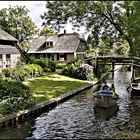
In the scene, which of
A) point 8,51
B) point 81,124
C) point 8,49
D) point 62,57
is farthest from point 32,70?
point 62,57

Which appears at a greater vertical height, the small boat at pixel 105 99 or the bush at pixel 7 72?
the bush at pixel 7 72

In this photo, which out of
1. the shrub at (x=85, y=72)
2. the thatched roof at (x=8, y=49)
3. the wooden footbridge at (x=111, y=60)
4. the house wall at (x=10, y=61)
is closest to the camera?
the thatched roof at (x=8, y=49)

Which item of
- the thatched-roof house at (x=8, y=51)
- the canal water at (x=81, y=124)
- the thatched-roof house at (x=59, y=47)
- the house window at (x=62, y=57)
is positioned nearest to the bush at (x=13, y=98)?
the canal water at (x=81, y=124)

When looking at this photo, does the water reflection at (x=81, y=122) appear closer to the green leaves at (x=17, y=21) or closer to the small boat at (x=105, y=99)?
the small boat at (x=105, y=99)

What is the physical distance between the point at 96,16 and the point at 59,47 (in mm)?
27584

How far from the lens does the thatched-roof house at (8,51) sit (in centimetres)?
4969

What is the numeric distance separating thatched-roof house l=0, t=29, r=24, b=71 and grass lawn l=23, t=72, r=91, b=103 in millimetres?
5601

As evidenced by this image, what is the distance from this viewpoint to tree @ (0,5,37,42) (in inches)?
2933

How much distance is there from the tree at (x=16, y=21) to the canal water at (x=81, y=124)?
140 ft

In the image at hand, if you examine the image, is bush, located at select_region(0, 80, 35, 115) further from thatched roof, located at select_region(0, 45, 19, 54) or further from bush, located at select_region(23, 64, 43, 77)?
bush, located at select_region(23, 64, 43, 77)

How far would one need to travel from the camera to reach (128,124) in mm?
27047

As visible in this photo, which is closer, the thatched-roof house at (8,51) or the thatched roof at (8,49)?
the thatched roof at (8,49)

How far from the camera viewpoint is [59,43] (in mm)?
85438

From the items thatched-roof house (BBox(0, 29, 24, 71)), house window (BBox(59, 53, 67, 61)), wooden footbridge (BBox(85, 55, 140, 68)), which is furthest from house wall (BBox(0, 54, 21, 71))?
house window (BBox(59, 53, 67, 61))
